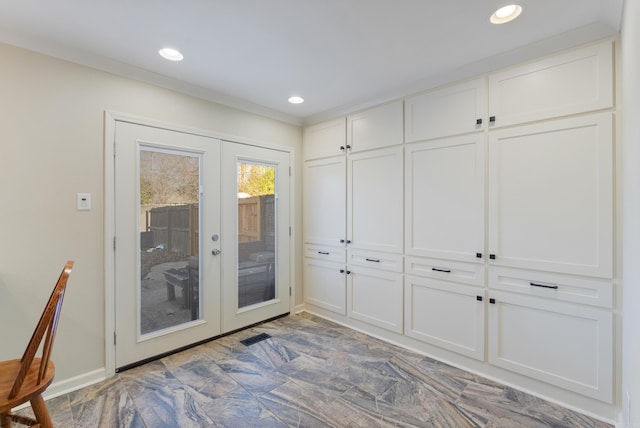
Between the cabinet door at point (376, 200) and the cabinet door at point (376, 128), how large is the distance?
0.08 meters

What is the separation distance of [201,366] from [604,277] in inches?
117

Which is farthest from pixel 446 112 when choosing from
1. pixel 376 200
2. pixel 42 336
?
pixel 42 336

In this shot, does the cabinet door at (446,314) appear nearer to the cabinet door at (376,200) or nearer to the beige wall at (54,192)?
the cabinet door at (376,200)

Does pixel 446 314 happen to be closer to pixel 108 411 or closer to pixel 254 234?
pixel 254 234

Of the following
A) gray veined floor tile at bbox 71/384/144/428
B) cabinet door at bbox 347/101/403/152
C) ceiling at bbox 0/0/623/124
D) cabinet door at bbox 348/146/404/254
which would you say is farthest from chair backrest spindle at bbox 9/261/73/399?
cabinet door at bbox 347/101/403/152

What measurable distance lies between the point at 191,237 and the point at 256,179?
95 centimetres

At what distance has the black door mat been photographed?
2929mm

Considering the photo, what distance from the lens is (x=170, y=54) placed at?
7.32 feet

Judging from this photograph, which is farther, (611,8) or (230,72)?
(230,72)

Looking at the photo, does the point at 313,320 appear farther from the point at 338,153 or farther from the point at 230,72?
the point at 230,72

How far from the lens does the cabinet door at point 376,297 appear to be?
2.92 m

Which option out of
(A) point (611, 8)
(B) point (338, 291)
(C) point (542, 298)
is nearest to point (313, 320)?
(B) point (338, 291)

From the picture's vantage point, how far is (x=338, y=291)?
136 inches

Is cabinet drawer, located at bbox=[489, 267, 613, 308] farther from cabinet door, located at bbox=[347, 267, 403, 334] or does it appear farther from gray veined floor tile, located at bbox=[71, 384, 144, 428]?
gray veined floor tile, located at bbox=[71, 384, 144, 428]
